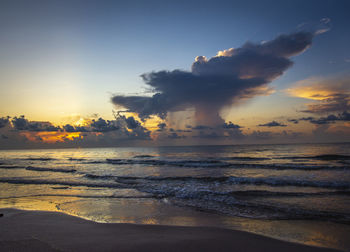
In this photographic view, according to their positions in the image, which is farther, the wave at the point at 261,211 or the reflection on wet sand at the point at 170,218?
the wave at the point at 261,211

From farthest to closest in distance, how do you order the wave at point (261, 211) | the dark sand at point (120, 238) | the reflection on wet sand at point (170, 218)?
the wave at point (261, 211) → the reflection on wet sand at point (170, 218) → the dark sand at point (120, 238)

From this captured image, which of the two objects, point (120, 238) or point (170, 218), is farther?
point (170, 218)

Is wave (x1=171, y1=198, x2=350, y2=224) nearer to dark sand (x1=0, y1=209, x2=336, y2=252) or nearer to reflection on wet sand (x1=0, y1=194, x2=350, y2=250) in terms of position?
reflection on wet sand (x1=0, y1=194, x2=350, y2=250)

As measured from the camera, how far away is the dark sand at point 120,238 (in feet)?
16.4

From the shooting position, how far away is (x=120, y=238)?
5.64 metres

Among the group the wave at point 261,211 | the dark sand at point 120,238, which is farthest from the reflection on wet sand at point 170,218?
the dark sand at point 120,238

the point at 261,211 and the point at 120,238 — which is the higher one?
the point at 120,238

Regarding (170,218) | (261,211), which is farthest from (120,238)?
(261,211)

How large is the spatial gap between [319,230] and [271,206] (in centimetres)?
309

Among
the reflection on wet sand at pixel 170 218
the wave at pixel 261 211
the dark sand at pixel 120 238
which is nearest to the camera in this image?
the dark sand at pixel 120 238

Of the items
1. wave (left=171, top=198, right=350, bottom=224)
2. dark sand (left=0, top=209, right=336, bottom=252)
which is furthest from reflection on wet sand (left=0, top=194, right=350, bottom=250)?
dark sand (left=0, top=209, right=336, bottom=252)

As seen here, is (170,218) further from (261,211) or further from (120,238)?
(261,211)

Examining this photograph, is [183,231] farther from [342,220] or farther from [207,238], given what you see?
[342,220]

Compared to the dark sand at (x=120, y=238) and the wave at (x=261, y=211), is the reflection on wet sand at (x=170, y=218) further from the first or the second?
the dark sand at (x=120, y=238)
